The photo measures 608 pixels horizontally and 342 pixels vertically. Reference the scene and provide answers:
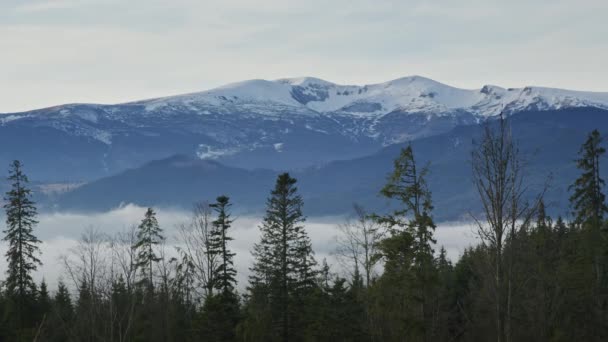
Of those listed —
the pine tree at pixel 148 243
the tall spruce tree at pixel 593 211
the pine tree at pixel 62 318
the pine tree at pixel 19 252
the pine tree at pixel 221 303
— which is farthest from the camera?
the pine tree at pixel 148 243

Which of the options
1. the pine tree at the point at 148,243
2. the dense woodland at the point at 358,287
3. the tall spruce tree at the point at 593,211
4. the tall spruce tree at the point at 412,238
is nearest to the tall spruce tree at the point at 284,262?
the dense woodland at the point at 358,287

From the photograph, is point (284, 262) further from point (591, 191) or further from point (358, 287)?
point (591, 191)

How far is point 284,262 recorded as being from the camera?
5241 centimetres

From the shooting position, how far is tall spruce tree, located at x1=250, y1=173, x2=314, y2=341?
5247cm

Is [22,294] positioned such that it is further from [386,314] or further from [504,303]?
[504,303]

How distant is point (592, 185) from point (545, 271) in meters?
11.2

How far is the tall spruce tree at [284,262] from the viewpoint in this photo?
52469mm

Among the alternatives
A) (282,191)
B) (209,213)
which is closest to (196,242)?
(209,213)

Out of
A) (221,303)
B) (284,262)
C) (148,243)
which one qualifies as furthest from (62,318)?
(284,262)

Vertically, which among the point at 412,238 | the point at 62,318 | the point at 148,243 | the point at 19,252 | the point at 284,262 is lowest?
the point at 62,318

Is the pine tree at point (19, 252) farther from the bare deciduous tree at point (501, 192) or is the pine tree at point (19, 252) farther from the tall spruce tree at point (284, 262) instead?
the bare deciduous tree at point (501, 192)

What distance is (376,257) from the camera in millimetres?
38719

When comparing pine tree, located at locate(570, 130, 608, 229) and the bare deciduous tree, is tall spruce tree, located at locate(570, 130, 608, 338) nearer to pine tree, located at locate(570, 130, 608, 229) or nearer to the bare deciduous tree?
pine tree, located at locate(570, 130, 608, 229)

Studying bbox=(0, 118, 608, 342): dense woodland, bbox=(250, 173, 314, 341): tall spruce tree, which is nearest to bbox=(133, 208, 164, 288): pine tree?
bbox=(0, 118, 608, 342): dense woodland
